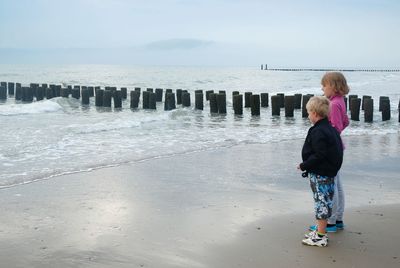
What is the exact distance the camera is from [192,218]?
484 cm

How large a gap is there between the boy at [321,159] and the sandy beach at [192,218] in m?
0.23

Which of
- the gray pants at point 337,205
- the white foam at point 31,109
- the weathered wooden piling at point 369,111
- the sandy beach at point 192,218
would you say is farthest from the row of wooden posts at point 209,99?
the gray pants at point 337,205

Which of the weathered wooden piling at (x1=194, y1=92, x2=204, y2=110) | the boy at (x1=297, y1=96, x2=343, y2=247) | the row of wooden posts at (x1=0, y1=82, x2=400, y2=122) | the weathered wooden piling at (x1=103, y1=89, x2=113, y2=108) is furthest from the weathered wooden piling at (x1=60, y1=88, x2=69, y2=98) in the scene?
the boy at (x1=297, y1=96, x2=343, y2=247)

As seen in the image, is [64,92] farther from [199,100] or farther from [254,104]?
[254,104]

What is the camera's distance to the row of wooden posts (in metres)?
16.0

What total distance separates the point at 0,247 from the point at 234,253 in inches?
73.9

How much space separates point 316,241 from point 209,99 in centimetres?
1563

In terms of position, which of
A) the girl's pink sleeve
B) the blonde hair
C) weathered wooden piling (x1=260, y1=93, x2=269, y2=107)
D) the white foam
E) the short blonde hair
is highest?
the blonde hair

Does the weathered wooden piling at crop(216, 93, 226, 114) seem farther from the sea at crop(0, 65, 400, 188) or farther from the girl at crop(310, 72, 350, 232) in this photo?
the girl at crop(310, 72, 350, 232)

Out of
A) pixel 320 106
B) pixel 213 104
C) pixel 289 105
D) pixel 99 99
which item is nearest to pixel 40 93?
pixel 99 99

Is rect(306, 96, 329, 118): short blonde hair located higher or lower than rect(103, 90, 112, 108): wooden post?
higher

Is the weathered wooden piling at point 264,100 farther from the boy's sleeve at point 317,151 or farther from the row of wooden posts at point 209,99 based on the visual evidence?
the boy's sleeve at point 317,151

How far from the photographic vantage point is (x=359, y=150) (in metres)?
9.39

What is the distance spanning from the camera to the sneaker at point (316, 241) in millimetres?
4012
